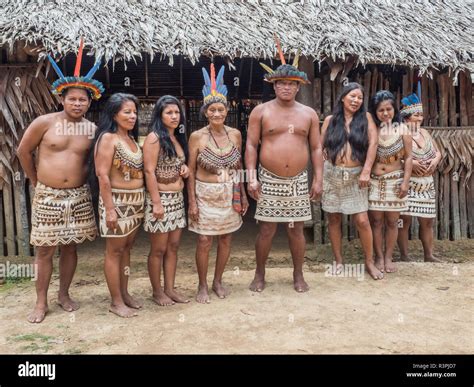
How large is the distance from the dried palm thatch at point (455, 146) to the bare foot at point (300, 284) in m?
3.07

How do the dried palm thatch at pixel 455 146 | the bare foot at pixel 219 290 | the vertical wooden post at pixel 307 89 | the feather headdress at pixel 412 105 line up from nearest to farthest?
1. the bare foot at pixel 219 290
2. the feather headdress at pixel 412 105
3. the vertical wooden post at pixel 307 89
4. the dried palm thatch at pixel 455 146

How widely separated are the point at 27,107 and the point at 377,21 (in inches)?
184

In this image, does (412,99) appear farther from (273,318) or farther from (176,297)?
(176,297)

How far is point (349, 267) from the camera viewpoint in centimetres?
456

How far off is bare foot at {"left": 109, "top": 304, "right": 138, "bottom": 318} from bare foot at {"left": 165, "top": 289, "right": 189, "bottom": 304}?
1.17 ft

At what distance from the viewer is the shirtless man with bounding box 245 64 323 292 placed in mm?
3879

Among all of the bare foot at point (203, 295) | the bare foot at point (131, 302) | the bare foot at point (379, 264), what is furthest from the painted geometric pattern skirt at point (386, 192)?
the bare foot at point (131, 302)

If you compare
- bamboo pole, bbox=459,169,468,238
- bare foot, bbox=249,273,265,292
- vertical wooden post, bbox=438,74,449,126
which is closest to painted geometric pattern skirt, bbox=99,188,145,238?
bare foot, bbox=249,273,265,292

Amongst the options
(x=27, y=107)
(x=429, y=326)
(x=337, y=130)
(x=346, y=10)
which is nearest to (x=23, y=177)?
(x=27, y=107)

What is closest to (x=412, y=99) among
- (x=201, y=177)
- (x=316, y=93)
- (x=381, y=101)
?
(x=381, y=101)

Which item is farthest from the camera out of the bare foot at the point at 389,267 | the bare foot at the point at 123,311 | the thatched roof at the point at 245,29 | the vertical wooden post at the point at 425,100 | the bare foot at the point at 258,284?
the vertical wooden post at the point at 425,100

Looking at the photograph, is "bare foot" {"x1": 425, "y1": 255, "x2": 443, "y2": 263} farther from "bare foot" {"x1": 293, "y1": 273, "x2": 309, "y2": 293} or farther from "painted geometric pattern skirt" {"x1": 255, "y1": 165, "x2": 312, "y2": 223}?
"painted geometric pattern skirt" {"x1": 255, "y1": 165, "x2": 312, "y2": 223}

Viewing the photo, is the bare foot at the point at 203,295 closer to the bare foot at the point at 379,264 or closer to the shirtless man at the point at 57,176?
the shirtless man at the point at 57,176

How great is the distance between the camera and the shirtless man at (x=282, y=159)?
3.88 m
